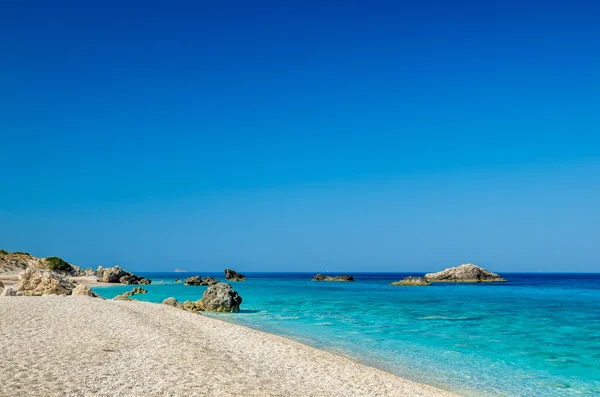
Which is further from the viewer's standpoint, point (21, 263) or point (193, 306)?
point (21, 263)

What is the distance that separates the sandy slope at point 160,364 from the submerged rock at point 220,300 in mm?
16669

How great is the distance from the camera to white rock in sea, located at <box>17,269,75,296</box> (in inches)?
1560

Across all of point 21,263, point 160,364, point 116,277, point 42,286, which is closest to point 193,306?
point 42,286

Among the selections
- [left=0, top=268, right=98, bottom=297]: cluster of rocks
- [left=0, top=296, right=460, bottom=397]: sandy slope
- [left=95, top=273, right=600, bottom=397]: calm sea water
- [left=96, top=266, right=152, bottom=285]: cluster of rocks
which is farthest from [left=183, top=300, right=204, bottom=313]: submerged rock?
[left=96, top=266, right=152, bottom=285]: cluster of rocks

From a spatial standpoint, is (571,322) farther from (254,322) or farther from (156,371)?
(156,371)

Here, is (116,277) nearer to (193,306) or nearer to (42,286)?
(42,286)

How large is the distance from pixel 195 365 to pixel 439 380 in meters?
9.64

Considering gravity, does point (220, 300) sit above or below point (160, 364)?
above

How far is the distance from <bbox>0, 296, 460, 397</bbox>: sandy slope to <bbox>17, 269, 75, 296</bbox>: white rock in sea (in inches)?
669

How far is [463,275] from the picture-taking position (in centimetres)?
13475

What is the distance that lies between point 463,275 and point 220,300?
364 ft

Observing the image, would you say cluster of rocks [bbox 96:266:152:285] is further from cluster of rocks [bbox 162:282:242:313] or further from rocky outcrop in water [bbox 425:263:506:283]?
rocky outcrop in water [bbox 425:263:506:283]

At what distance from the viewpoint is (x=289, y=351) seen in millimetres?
19734

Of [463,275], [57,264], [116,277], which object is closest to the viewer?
[57,264]
